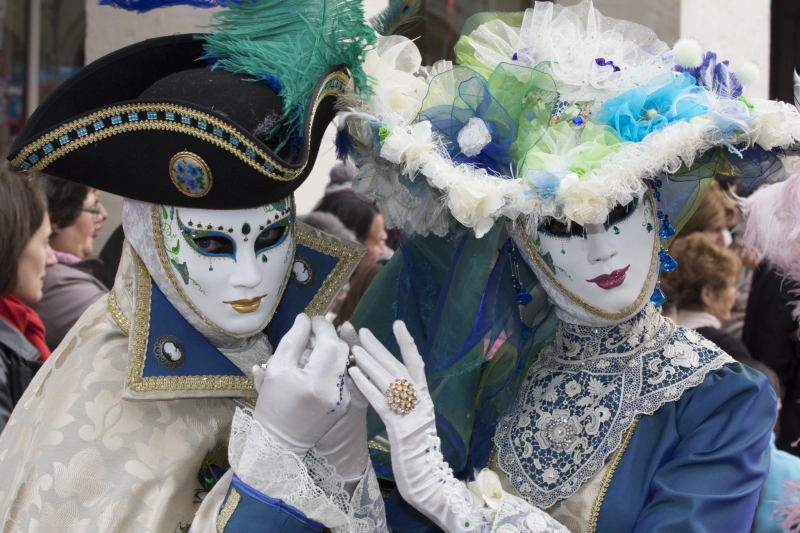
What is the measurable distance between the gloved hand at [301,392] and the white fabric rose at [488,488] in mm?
302

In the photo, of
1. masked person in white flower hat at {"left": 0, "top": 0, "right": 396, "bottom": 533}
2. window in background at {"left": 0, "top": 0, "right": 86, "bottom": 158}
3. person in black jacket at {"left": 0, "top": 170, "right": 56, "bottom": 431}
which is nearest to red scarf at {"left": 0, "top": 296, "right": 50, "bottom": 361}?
person in black jacket at {"left": 0, "top": 170, "right": 56, "bottom": 431}

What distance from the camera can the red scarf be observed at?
9.25 feet

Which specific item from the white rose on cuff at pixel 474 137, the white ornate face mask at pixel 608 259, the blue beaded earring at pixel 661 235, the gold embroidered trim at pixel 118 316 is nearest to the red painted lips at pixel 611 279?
the white ornate face mask at pixel 608 259

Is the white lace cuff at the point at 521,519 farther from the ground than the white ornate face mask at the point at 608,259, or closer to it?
closer to it

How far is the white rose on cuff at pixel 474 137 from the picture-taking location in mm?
1921

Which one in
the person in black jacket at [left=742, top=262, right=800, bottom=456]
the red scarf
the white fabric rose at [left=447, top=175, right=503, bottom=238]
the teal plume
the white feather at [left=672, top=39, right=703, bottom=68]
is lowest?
the person in black jacket at [left=742, top=262, right=800, bottom=456]

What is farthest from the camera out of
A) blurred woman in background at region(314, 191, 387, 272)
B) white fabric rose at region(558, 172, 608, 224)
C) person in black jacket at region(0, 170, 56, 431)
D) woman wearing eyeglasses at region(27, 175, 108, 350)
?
blurred woman in background at region(314, 191, 387, 272)

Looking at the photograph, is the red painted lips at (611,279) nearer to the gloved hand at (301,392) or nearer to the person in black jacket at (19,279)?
the gloved hand at (301,392)

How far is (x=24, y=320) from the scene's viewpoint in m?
2.86

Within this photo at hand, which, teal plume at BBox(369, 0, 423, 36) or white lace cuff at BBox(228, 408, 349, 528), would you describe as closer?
white lace cuff at BBox(228, 408, 349, 528)

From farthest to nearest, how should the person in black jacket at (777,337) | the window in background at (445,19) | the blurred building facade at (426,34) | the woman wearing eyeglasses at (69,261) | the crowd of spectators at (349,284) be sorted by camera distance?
the window in background at (445,19)
the blurred building facade at (426,34)
the person in black jacket at (777,337)
the woman wearing eyeglasses at (69,261)
the crowd of spectators at (349,284)

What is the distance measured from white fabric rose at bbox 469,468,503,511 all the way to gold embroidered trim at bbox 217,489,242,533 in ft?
1.49

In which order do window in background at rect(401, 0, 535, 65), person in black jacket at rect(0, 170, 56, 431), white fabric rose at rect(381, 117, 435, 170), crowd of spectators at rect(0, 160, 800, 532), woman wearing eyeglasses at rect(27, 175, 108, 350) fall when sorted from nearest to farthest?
white fabric rose at rect(381, 117, 435, 170), person in black jacket at rect(0, 170, 56, 431), crowd of spectators at rect(0, 160, 800, 532), woman wearing eyeglasses at rect(27, 175, 108, 350), window in background at rect(401, 0, 535, 65)

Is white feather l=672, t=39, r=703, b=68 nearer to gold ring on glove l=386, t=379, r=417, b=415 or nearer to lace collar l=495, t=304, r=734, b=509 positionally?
lace collar l=495, t=304, r=734, b=509
